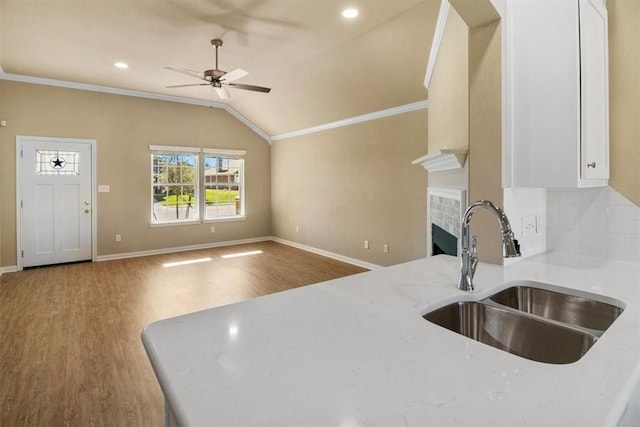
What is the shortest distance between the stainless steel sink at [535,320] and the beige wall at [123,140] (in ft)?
21.2

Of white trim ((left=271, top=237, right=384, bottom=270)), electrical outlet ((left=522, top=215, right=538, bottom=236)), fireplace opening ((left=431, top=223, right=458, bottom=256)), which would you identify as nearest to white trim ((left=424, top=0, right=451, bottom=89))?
fireplace opening ((left=431, top=223, right=458, bottom=256))

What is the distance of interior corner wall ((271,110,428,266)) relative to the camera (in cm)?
475

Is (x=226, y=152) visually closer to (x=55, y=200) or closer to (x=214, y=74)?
(x=55, y=200)

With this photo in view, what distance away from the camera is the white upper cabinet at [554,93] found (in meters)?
1.48

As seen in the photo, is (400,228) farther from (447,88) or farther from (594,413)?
(594,413)

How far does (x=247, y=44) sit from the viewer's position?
13.4 feet

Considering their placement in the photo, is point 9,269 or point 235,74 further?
point 9,269

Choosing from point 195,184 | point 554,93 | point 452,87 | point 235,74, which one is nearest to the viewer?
point 554,93

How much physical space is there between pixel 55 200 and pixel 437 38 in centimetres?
615

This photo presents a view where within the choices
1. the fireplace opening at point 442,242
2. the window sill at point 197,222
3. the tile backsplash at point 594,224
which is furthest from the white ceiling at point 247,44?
the window sill at point 197,222

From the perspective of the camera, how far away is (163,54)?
4.38m

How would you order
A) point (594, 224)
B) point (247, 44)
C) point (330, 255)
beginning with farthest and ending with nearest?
point (330, 255), point (247, 44), point (594, 224)

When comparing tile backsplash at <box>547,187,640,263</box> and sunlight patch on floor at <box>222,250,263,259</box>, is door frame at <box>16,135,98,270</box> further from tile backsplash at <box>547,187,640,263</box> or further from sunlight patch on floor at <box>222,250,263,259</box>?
tile backsplash at <box>547,187,640,263</box>

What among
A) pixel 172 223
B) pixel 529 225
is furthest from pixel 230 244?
pixel 529 225
